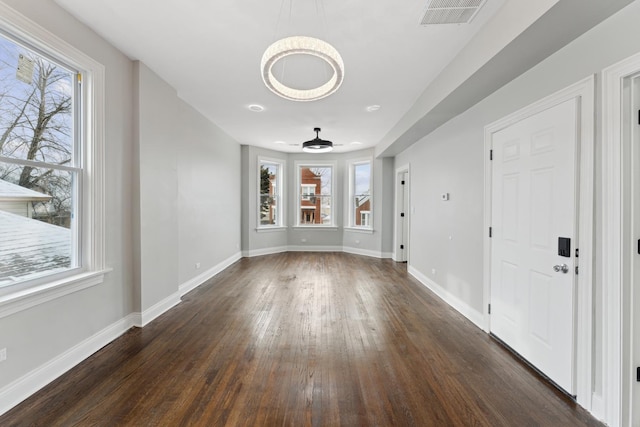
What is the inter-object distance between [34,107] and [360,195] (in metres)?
6.38

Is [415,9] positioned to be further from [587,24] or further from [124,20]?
[124,20]

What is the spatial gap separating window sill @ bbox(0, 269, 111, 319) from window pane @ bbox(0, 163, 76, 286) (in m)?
0.12

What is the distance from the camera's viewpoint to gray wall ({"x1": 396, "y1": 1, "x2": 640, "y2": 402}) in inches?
68.2

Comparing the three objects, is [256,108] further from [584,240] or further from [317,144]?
[584,240]

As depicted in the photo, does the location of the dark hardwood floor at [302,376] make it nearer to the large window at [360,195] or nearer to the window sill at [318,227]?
the large window at [360,195]

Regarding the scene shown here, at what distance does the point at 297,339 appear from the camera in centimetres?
273

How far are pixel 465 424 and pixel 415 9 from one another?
2855mm

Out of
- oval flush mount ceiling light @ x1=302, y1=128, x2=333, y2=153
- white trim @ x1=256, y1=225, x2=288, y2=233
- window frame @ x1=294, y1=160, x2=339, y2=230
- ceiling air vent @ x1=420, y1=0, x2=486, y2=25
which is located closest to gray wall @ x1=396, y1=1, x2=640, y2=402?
ceiling air vent @ x1=420, y1=0, x2=486, y2=25

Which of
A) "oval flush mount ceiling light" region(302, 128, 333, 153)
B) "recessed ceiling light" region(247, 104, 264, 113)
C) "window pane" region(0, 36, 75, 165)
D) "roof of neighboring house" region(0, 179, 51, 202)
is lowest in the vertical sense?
"roof of neighboring house" region(0, 179, 51, 202)

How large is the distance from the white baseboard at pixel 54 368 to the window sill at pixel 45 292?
0.48m

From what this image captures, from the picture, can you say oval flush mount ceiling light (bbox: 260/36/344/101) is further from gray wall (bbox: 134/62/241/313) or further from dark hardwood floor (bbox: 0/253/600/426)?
dark hardwood floor (bbox: 0/253/600/426)

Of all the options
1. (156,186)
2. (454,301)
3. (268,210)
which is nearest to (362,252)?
(268,210)

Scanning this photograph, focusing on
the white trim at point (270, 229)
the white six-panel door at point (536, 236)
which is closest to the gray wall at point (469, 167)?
the white six-panel door at point (536, 236)

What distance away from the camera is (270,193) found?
7.44 metres
